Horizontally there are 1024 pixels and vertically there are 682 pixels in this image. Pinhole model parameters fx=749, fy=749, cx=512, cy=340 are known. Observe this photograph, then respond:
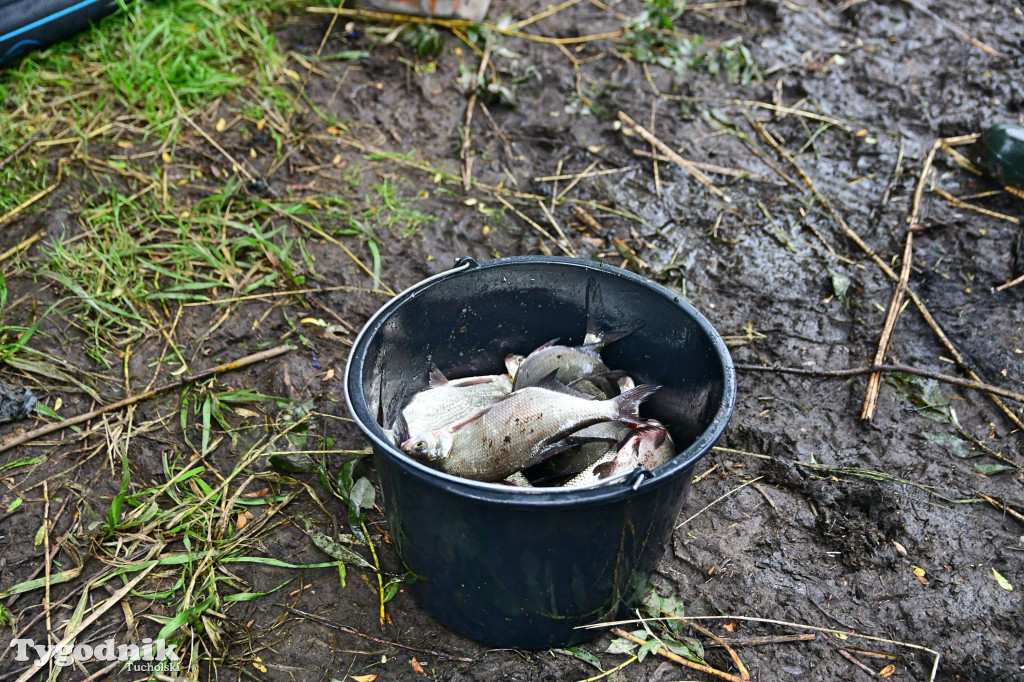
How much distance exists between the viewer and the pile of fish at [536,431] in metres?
2.24


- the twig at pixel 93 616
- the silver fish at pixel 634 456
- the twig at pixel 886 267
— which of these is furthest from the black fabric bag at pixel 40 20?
the twig at pixel 886 267

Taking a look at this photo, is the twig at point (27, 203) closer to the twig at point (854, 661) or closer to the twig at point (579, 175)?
the twig at point (579, 175)

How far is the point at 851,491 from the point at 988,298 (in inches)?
59.8

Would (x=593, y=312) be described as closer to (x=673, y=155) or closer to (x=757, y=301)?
(x=757, y=301)

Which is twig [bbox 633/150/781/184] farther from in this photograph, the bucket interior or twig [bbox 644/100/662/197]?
the bucket interior

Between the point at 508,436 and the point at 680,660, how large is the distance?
881mm

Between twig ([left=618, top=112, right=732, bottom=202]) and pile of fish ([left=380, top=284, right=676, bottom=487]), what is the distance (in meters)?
2.03

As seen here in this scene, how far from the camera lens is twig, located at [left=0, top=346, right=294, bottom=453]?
283 centimetres

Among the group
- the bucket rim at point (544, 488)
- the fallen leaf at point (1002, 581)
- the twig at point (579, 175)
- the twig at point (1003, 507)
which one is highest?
the bucket rim at point (544, 488)

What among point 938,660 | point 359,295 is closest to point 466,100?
point 359,295

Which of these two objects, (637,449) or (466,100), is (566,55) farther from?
(637,449)

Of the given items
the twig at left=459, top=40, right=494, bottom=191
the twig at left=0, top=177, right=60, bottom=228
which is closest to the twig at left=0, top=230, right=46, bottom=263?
the twig at left=0, top=177, right=60, bottom=228

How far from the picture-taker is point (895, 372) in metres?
3.27

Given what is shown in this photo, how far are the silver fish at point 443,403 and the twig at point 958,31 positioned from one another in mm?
4559
